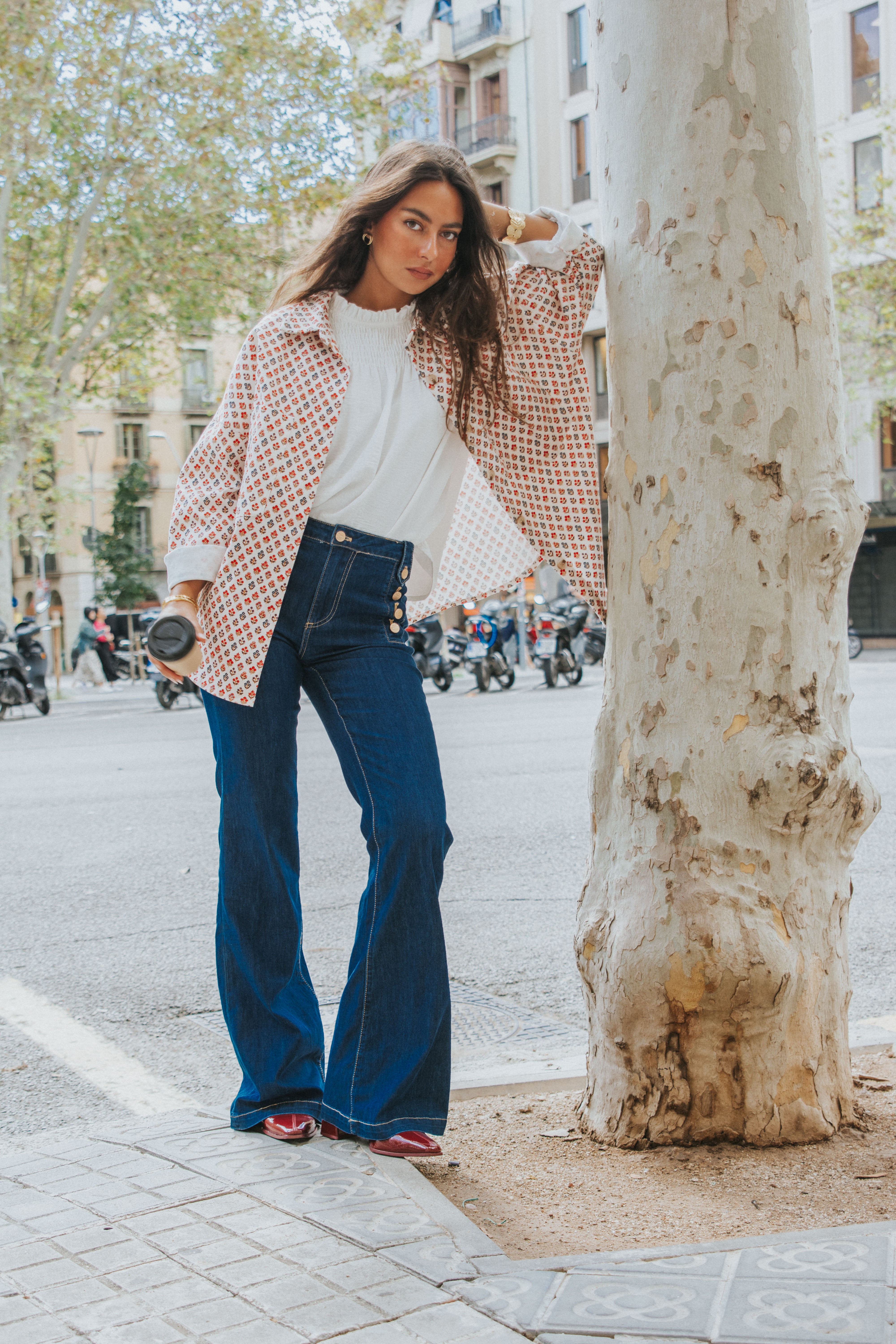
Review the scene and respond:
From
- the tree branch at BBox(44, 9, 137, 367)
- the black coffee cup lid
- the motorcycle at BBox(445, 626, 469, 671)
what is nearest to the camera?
the black coffee cup lid

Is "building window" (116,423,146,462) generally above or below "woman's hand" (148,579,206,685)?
above

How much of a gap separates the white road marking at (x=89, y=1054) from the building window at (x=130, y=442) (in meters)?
50.7

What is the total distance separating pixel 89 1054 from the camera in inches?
147

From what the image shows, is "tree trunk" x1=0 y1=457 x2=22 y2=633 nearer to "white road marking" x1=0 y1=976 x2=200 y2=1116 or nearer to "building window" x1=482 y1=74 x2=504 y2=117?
"white road marking" x1=0 y1=976 x2=200 y2=1116

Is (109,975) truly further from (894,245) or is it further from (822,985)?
(894,245)

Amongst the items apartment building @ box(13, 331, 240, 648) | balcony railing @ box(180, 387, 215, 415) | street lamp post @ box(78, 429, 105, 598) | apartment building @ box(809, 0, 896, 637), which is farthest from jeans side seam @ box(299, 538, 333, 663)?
balcony railing @ box(180, 387, 215, 415)

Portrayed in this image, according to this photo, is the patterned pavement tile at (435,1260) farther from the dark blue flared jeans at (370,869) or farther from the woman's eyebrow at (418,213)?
the woman's eyebrow at (418,213)

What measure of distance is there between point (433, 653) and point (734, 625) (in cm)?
1675

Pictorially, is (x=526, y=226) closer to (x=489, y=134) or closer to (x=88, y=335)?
(x=88, y=335)

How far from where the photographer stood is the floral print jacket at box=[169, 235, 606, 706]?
2619mm

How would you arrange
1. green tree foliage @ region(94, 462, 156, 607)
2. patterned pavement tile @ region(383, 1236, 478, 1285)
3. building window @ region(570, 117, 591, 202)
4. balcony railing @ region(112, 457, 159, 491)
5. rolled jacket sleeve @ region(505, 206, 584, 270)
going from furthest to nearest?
balcony railing @ region(112, 457, 159, 491) → green tree foliage @ region(94, 462, 156, 607) → building window @ region(570, 117, 591, 202) → rolled jacket sleeve @ region(505, 206, 584, 270) → patterned pavement tile @ region(383, 1236, 478, 1285)

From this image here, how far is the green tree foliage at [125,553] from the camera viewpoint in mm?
49031

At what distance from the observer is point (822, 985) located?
8.67 ft

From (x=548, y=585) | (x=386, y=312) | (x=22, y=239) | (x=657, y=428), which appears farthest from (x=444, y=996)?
(x=548, y=585)
